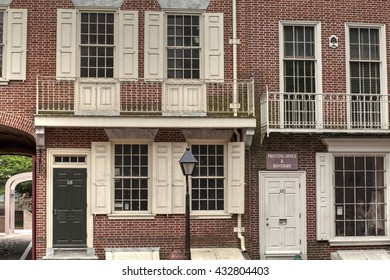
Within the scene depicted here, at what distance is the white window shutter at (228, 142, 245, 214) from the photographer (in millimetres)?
13688

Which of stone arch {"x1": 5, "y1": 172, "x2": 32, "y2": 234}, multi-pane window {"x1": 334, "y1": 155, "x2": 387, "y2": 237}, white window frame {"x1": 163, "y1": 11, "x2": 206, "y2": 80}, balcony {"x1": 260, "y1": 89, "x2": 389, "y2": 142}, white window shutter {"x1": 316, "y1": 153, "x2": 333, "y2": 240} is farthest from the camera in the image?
stone arch {"x1": 5, "y1": 172, "x2": 32, "y2": 234}

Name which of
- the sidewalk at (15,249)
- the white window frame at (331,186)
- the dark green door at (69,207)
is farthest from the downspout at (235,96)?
the sidewalk at (15,249)

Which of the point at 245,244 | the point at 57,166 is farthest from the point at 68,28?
the point at 245,244

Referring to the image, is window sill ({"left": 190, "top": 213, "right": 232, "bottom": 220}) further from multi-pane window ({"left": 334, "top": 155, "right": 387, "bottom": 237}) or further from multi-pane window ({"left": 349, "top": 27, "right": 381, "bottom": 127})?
multi-pane window ({"left": 349, "top": 27, "right": 381, "bottom": 127})

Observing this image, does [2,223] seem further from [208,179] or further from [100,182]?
[208,179]

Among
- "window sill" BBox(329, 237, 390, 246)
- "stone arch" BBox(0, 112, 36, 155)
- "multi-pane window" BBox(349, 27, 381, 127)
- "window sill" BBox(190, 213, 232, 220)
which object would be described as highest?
"multi-pane window" BBox(349, 27, 381, 127)

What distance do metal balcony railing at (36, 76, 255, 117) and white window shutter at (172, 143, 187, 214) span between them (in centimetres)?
91

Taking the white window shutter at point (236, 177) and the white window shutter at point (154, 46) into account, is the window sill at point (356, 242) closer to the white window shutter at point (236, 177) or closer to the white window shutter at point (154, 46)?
the white window shutter at point (236, 177)

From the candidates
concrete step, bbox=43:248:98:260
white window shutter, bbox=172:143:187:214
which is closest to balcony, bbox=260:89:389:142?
white window shutter, bbox=172:143:187:214

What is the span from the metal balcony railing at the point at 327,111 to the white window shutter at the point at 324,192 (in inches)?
31.0

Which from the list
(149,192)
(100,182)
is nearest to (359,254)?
(149,192)

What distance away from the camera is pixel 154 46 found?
1385 centimetres

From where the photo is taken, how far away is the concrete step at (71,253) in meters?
13.1

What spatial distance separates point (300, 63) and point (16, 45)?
6.66m
